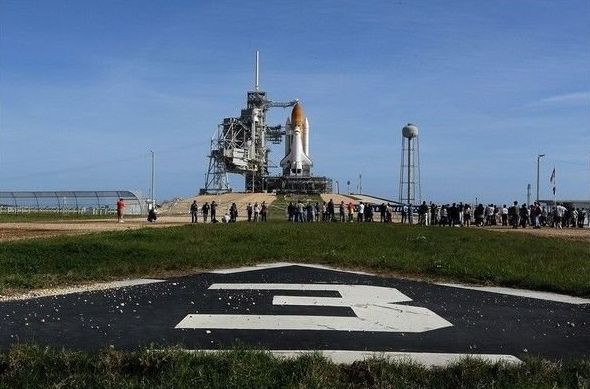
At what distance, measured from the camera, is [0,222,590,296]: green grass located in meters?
12.2

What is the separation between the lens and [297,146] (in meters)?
110

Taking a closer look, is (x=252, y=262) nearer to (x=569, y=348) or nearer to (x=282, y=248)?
(x=282, y=248)

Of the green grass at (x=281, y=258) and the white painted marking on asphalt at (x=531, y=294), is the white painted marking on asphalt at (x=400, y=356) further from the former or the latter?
the green grass at (x=281, y=258)

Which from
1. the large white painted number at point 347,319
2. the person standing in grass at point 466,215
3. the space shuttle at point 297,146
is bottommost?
the large white painted number at point 347,319

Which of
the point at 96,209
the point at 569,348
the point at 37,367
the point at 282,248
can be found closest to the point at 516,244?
the point at 282,248

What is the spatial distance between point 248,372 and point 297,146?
10491 cm

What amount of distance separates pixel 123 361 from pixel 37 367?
0.73 meters

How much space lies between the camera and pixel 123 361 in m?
5.58

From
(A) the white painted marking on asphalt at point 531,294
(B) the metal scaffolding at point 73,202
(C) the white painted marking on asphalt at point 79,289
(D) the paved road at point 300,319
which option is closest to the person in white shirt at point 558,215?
(A) the white painted marking on asphalt at point 531,294

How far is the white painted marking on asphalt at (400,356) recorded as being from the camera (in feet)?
19.7

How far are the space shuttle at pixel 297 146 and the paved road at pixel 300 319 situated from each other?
97997 mm

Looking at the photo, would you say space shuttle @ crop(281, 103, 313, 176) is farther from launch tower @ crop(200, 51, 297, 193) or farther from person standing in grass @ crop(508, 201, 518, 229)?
person standing in grass @ crop(508, 201, 518, 229)

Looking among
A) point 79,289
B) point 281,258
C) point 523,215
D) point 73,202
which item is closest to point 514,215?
point 523,215

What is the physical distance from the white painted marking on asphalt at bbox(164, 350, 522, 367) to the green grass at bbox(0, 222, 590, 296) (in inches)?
219
